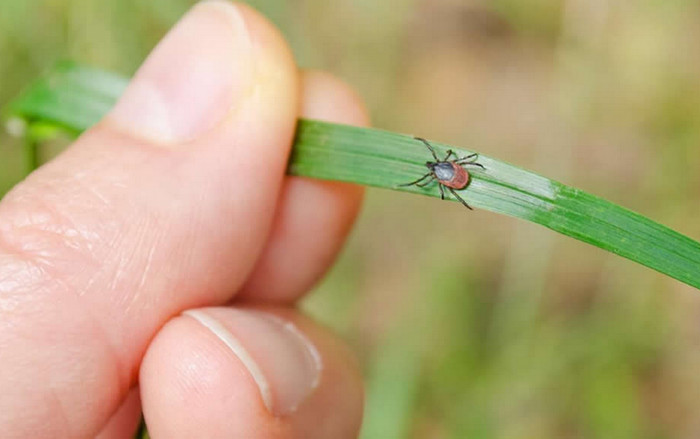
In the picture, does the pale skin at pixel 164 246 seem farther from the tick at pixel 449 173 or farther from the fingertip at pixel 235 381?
the tick at pixel 449 173

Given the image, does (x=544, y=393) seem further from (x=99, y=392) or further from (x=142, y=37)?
A: (x=142, y=37)

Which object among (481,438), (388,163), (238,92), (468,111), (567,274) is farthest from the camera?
(468,111)

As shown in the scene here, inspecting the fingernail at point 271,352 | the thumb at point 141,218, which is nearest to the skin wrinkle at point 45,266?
the thumb at point 141,218

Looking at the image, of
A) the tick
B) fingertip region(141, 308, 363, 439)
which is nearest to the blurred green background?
fingertip region(141, 308, 363, 439)

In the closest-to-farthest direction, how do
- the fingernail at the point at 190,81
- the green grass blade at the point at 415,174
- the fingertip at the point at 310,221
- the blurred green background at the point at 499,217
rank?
the green grass blade at the point at 415,174, the fingernail at the point at 190,81, the fingertip at the point at 310,221, the blurred green background at the point at 499,217

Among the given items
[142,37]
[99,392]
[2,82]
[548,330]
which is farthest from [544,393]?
[2,82]

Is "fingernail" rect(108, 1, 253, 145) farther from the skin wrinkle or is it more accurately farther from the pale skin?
the skin wrinkle
